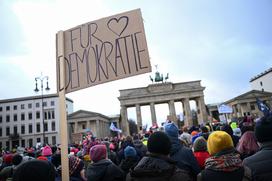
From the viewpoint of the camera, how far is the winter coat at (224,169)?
108 inches

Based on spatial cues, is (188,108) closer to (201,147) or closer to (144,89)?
(144,89)

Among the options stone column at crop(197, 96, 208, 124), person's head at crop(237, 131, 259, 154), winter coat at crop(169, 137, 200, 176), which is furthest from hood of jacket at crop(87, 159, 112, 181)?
stone column at crop(197, 96, 208, 124)

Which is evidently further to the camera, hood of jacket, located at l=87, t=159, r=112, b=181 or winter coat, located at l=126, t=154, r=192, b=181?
hood of jacket, located at l=87, t=159, r=112, b=181

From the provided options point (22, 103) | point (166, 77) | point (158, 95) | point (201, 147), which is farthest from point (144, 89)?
point (201, 147)

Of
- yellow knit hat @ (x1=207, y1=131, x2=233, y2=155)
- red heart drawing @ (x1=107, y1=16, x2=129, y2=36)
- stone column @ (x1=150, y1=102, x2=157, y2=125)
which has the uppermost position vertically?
stone column @ (x1=150, y1=102, x2=157, y2=125)

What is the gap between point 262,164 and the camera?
2840 mm

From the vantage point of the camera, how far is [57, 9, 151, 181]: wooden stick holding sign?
11.6ft

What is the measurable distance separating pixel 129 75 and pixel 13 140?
75046 mm

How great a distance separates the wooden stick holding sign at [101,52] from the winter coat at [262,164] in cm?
177

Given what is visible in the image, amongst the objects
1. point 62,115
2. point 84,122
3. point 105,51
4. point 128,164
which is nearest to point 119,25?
point 105,51

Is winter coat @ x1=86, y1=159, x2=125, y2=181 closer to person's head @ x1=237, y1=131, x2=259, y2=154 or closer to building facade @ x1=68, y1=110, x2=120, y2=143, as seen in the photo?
person's head @ x1=237, y1=131, x2=259, y2=154

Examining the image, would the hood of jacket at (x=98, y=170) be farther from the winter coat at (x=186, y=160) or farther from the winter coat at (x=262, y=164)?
the winter coat at (x=262, y=164)

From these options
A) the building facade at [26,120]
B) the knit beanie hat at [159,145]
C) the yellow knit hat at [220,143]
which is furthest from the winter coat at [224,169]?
the building facade at [26,120]

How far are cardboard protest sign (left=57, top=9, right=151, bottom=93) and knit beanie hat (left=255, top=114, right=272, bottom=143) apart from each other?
5.49ft
